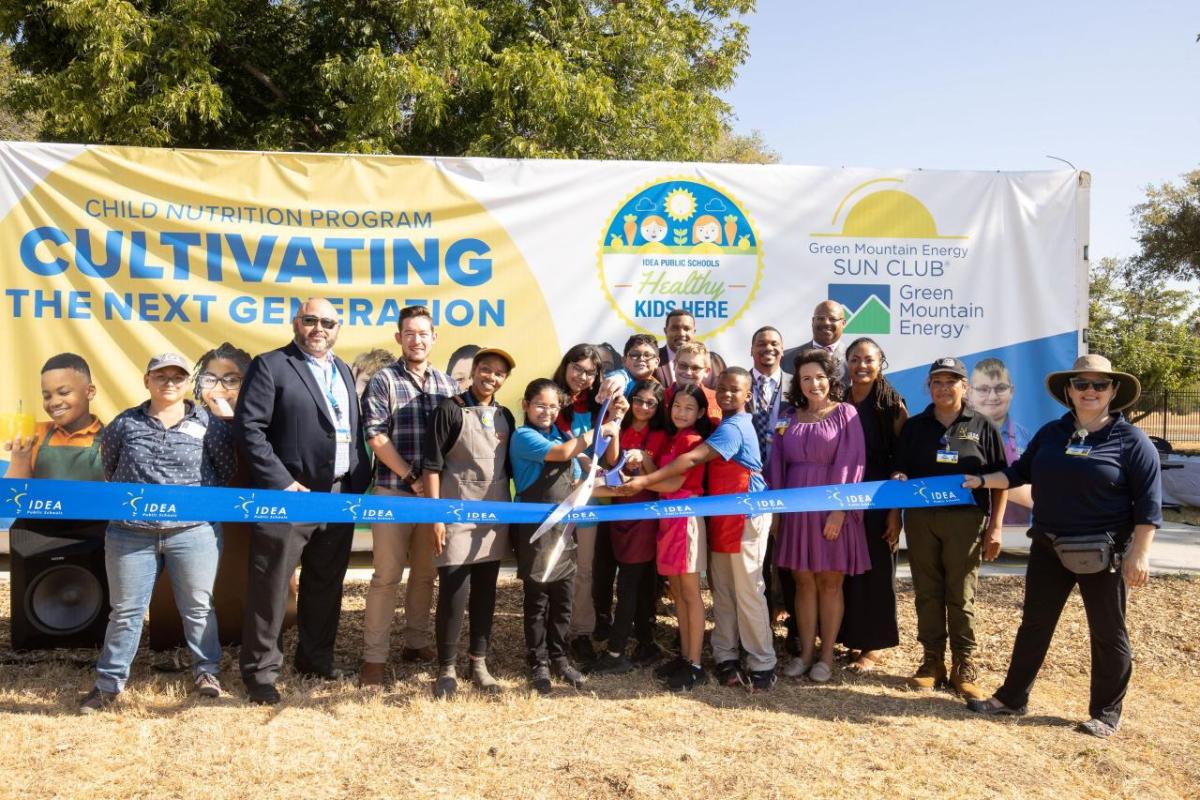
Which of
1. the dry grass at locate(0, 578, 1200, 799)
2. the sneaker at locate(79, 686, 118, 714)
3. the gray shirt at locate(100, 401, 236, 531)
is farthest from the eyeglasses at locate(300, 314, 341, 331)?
the sneaker at locate(79, 686, 118, 714)

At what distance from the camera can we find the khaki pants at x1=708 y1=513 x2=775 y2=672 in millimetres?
4434

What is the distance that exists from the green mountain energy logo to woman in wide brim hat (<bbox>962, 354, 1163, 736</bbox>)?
2.47 metres

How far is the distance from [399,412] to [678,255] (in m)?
2.83

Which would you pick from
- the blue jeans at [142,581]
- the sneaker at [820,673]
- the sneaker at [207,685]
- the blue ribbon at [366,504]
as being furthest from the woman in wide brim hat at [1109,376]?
the sneaker at [207,685]

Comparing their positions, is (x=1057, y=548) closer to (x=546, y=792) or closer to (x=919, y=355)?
(x=546, y=792)

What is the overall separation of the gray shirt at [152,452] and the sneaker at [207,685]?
75 cm

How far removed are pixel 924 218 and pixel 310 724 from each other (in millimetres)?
5349

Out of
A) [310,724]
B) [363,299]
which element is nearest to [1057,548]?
[310,724]

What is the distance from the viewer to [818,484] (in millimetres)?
4465

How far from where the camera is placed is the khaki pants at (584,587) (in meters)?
4.76

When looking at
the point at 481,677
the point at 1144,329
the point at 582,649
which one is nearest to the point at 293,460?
the point at 481,677

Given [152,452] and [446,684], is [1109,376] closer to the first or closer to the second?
[446,684]

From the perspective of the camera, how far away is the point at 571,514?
4312 millimetres

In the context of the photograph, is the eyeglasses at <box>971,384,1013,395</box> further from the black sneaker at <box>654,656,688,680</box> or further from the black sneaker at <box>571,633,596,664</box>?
the black sneaker at <box>571,633,596,664</box>
